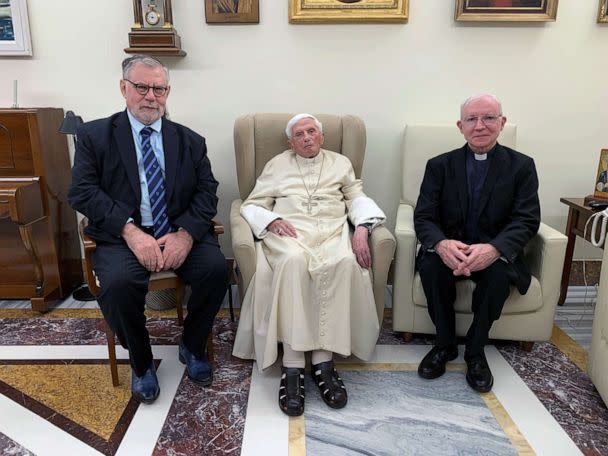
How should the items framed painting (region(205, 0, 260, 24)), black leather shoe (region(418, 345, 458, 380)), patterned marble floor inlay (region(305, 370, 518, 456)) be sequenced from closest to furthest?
patterned marble floor inlay (region(305, 370, 518, 456)) < black leather shoe (region(418, 345, 458, 380)) < framed painting (region(205, 0, 260, 24))

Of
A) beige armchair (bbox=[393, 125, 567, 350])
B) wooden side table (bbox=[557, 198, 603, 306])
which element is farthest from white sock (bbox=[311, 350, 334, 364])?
wooden side table (bbox=[557, 198, 603, 306])

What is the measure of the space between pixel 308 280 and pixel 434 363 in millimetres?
630

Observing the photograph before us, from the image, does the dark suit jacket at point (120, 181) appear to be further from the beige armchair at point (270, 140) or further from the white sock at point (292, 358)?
the white sock at point (292, 358)

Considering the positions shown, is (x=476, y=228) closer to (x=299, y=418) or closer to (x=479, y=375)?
(x=479, y=375)

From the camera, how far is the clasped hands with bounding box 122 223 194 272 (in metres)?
1.78

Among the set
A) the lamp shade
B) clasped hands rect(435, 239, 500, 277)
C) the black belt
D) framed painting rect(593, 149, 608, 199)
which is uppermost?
the lamp shade

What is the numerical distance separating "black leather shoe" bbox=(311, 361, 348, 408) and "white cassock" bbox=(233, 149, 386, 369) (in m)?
0.08

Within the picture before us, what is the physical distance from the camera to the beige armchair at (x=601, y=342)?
5.67ft

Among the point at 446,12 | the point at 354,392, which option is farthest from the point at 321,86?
the point at 354,392

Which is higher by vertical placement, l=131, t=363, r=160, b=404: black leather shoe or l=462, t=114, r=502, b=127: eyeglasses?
l=462, t=114, r=502, b=127: eyeglasses

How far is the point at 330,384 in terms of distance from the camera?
5.87 feet

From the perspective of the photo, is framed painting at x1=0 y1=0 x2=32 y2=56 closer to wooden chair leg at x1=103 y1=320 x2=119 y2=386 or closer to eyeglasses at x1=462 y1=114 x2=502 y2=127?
wooden chair leg at x1=103 y1=320 x2=119 y2=386

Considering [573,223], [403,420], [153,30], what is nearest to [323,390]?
[403,420]

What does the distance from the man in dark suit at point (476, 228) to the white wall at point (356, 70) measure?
2.22 feet
